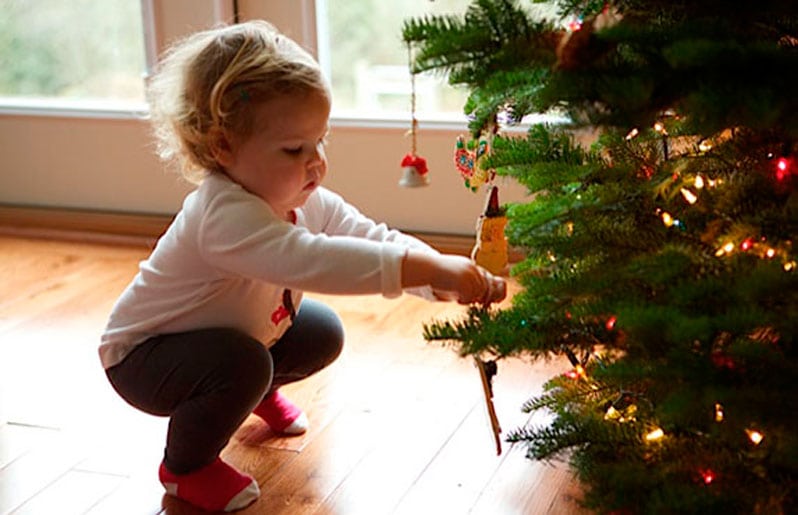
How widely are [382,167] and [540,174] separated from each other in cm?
158

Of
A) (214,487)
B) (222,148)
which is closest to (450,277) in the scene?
(222,148)

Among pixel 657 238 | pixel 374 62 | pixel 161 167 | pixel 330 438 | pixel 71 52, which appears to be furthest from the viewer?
pixel 71 52

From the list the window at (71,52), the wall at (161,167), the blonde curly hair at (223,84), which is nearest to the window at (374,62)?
the wall at (161,167)

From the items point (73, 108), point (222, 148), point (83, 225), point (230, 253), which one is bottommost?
point (83, 225)

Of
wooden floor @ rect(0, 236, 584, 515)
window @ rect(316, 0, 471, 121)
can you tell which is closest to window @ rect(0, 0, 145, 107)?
window @ rect(316, 0, 471, 121)

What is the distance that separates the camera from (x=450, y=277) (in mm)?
1299

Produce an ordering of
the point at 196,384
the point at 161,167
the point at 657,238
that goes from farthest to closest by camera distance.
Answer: the point at 161,167
the point at 196,384
the point at 657,238

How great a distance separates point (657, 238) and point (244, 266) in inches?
21.5

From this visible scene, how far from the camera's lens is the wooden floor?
160 centimetres

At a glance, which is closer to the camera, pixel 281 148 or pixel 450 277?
pixel 450 277

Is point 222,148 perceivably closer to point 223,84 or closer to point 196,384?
point 223,84

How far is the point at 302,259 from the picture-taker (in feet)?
4.46

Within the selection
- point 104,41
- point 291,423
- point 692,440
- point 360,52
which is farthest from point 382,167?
point 692,440

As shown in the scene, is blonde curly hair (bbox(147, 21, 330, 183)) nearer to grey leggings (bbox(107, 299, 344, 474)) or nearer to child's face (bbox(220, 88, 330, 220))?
child's face (bbox(220, 88, 330, 220))
